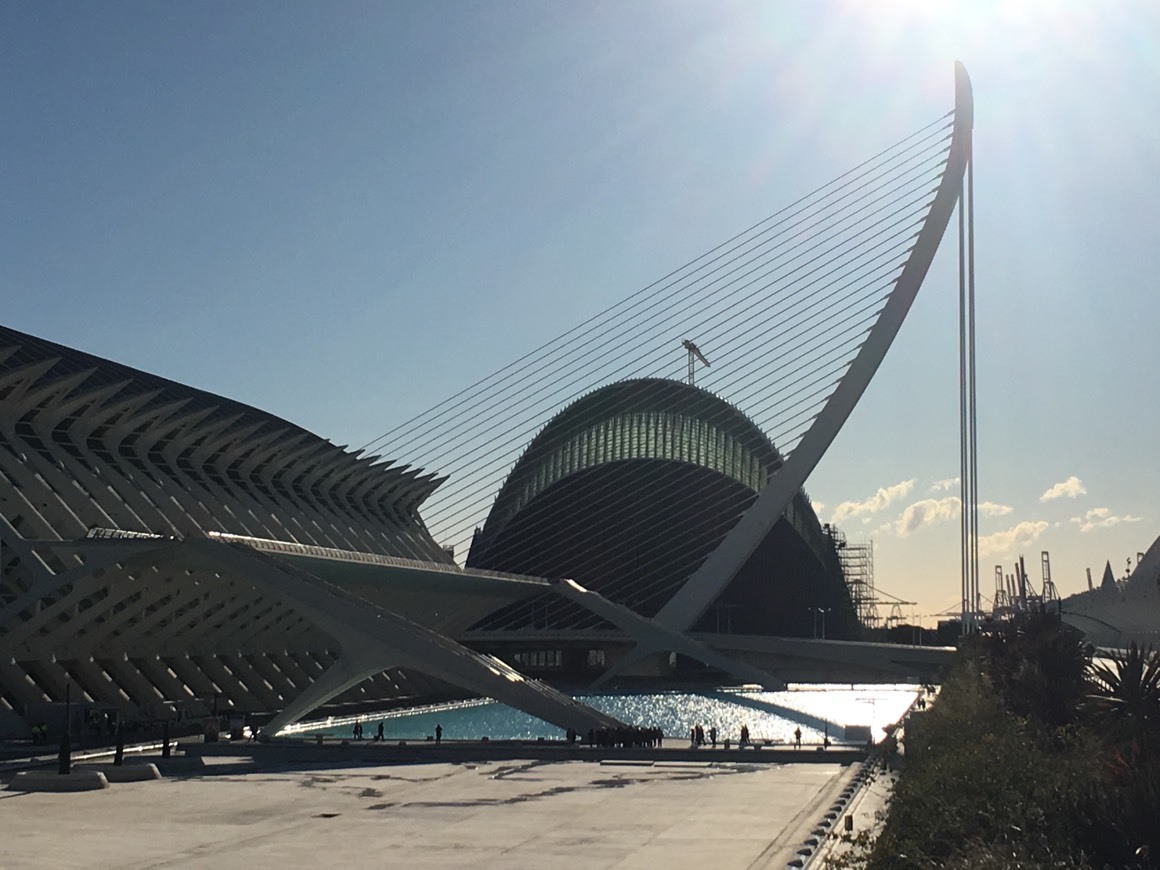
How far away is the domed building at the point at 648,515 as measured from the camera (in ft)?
268

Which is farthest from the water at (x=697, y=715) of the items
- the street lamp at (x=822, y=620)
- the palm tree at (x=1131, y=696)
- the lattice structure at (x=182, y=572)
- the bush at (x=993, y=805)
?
the street lamp at (x=822, y=620)

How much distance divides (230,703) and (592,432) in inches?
1797

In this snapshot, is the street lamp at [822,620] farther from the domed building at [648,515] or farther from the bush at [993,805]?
the bush at [993,805]

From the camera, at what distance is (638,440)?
84250 millimetres

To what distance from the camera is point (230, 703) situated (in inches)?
1702

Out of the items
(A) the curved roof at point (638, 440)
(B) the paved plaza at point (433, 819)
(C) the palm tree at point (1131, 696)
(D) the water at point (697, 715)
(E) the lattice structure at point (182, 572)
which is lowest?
(B) the paved plaza at point (433, 819)

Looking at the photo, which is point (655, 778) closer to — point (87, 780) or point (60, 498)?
point (87, 780)

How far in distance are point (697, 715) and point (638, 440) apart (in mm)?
36087

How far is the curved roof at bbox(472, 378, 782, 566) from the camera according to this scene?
3282 inches

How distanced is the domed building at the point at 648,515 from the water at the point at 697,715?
17.2m

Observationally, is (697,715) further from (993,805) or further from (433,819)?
(993,805)

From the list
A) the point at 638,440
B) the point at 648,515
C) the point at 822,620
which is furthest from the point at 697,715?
the point at 822,620

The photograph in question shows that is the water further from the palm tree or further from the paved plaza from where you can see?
the palm tree

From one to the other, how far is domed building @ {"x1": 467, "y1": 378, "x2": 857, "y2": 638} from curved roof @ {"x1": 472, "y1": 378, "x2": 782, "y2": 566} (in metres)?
0.09
